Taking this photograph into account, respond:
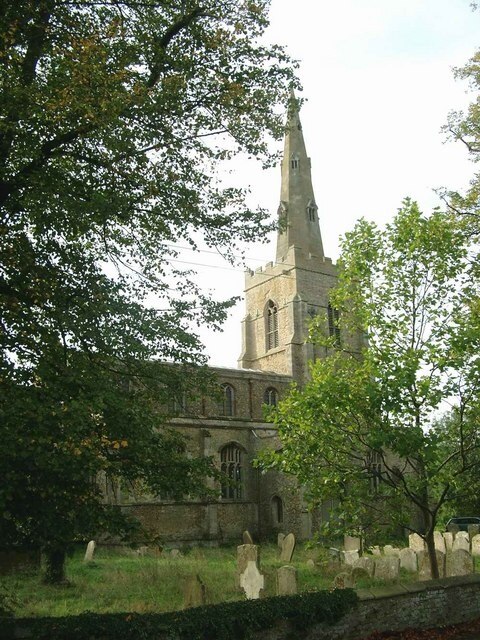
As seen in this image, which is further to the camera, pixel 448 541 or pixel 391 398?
pixel 448 541

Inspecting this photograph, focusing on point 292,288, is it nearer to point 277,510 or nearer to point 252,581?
point 277,510

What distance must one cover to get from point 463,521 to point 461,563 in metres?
18.7

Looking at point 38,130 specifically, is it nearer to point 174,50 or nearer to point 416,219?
point 174,50

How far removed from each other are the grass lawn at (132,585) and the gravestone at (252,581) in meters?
0.21

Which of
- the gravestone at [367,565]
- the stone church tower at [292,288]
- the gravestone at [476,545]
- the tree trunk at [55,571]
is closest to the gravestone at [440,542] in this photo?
the gravestone at [476,545]

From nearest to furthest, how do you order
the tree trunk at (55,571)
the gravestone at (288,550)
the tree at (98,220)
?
the tree at (98,220)
the tree trunk at (55,571)
the gravestone at (288,550)

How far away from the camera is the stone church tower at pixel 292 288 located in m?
36.4

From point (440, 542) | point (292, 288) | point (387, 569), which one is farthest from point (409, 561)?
point (292, 288)

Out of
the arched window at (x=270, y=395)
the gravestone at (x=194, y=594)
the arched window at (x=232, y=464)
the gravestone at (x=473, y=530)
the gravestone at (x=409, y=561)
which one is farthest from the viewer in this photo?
the arched window at (x=270, y=395)

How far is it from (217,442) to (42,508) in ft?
79.1

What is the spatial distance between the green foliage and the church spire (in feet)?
104

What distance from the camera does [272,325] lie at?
3862 cm

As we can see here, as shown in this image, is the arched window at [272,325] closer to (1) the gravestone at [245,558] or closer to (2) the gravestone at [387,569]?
(2) the gravestone at [387,569]

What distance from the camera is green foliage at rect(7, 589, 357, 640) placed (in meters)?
7.23
